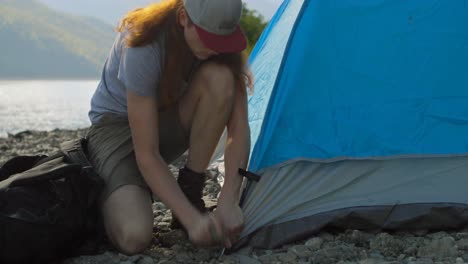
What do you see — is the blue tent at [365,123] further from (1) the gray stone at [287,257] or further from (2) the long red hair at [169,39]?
(2) the long red hair at [169,39]

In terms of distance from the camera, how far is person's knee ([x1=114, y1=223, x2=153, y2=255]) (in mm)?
3053

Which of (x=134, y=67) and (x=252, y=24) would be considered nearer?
(x=134, y=67)

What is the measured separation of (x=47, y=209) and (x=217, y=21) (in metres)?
1.07

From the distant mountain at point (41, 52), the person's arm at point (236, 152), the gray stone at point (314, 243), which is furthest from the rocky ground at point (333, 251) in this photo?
the distant mountain at point (41, 52)

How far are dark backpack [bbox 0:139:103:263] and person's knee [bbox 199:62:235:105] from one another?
661 mm

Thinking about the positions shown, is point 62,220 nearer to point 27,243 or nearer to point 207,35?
point 27,243

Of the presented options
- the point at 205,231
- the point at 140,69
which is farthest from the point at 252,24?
the point at 205,231

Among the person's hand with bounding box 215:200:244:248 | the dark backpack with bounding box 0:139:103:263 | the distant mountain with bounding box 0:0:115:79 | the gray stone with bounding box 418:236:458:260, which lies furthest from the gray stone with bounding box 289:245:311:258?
the distant mountain with bounding box 0:0:115:79

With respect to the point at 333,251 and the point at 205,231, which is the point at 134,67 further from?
the point at 333,251

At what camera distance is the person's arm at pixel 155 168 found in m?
2.98

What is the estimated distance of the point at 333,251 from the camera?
302 centimetres

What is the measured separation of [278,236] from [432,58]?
1218 millimetres

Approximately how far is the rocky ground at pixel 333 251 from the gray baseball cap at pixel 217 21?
937mm

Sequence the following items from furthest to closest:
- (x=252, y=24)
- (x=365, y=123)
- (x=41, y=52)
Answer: (x=41, y=52)
(x=252, y=24)
(x=365, y=123)
